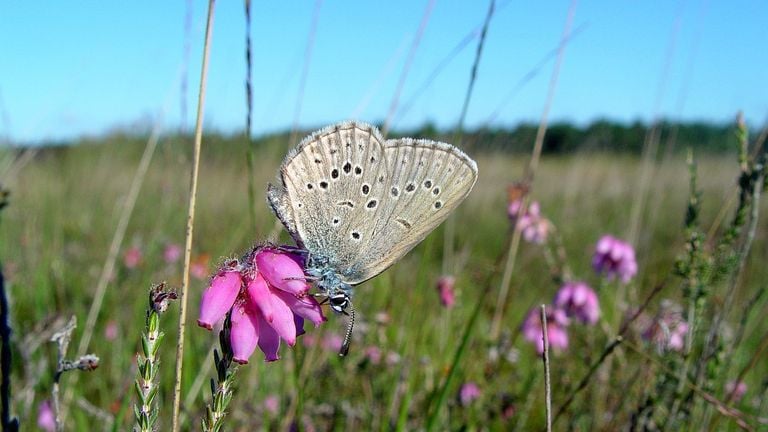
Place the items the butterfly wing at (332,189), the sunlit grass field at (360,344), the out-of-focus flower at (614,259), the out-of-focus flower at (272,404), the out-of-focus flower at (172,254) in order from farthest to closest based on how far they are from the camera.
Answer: the out-of-focus flower at (172,254) → the out-of-focus flower at (614,259) → the out-of-focus flower at (272,404) → the sunlit grass field at (360,344) → the butterfly wing at (332,189)

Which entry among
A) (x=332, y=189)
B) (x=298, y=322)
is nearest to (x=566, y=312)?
(x=332, y=189)

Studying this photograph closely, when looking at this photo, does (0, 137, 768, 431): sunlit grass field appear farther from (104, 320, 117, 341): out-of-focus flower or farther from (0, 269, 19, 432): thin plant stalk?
(0, 269, 19, 432): thin plant stalk

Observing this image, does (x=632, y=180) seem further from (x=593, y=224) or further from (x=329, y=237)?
(x=329, y=237)

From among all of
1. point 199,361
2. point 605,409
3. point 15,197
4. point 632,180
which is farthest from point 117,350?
point 632,180

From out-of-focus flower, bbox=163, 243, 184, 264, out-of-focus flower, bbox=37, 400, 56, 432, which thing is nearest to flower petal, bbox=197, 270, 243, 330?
out-of-focus flower, bbox=37, 400, 56, 432

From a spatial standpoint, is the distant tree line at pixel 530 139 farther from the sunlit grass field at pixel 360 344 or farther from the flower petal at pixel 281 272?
the flower petal at pixel 281 272

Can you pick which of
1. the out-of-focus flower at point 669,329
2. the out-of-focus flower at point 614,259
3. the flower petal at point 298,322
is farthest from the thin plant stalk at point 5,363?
the out-of-focus flower at point 614,259
